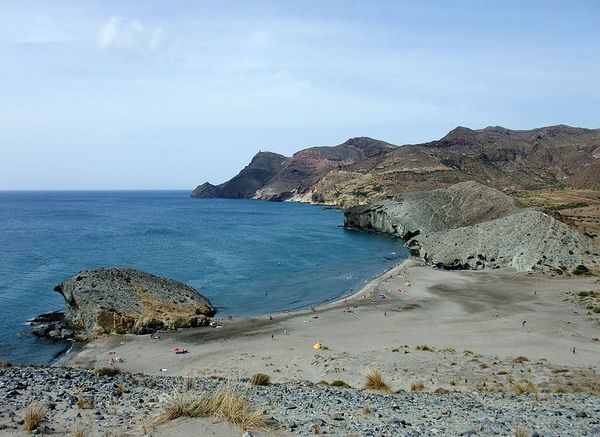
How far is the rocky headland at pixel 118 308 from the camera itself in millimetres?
35156

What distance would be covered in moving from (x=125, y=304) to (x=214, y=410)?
28429 millimetres

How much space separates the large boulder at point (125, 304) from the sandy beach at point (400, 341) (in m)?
1.24

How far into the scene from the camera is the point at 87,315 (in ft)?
117

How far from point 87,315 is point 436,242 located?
49064 mm

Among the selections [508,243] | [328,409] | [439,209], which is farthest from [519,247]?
[328,409]

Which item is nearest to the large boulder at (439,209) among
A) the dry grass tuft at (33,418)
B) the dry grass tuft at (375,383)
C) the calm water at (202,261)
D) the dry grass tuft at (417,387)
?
the calm water at (202,261)

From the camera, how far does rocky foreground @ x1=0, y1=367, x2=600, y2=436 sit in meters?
11.3

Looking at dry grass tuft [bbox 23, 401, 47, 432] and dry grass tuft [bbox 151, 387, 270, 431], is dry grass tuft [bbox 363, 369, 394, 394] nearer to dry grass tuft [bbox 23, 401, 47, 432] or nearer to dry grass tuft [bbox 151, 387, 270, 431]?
dry grass tuft [bbox 151, 387, 270, 431]

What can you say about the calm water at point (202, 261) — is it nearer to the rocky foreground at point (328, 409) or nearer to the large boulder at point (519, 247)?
the large boulder at point (519, 247)

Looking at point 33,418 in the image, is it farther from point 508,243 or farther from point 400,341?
point 508,243

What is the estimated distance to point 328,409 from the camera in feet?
44.8

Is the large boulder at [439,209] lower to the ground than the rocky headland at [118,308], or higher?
higher

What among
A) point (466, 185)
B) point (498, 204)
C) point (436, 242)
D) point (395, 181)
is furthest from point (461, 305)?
point (395, 181)

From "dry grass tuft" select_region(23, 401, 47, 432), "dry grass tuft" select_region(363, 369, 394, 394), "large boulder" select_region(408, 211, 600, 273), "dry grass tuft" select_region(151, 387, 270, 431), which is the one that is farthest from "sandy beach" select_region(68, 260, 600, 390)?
"dry grass tuft" select_region(23, 401, 47, 432)
